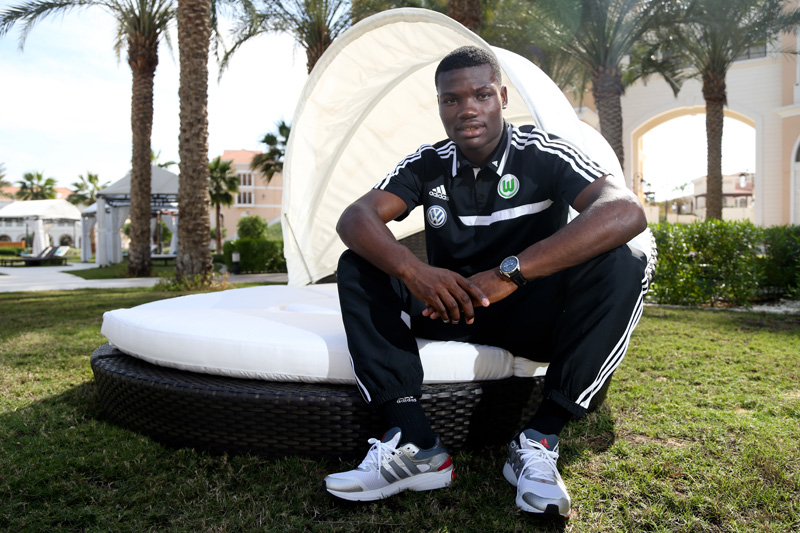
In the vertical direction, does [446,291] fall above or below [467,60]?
below

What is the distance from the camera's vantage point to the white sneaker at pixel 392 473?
173cm

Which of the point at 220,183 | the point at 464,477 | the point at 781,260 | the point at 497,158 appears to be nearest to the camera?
the point at 464,477

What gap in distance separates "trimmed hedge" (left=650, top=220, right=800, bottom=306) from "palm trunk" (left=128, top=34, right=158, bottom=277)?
10.9 meters

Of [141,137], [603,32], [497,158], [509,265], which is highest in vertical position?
[603,32]

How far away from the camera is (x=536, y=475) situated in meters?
1.70

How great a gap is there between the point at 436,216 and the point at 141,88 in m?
13.1

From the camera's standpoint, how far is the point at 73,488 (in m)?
1.91

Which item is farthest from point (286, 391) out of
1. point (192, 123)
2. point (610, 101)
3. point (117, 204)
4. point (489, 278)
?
point (117, 204)

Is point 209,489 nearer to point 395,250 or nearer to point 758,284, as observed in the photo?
point 395,250

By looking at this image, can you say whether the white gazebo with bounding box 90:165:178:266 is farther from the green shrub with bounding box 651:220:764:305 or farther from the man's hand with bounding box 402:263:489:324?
the man's hand with bounding box 402:263:489:324

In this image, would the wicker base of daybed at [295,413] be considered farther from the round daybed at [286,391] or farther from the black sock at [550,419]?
the black sock at [550,419]

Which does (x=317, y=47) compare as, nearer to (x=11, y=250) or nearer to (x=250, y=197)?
(x=11, y=250)

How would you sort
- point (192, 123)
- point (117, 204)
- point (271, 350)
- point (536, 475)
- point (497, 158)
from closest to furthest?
point (536, 475)
point (271, 350)
point (497, 158)
point (192, 123)
point (117, 204)

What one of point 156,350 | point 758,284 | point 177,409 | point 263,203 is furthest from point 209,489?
point 263,203
